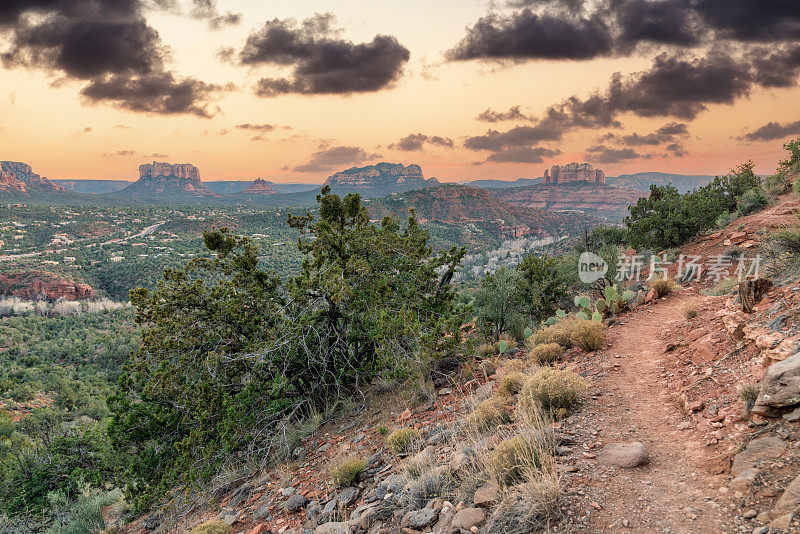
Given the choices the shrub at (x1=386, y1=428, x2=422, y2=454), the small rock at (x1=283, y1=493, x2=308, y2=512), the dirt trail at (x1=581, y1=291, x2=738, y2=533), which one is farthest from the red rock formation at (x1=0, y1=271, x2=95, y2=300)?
the dirt trail at (x1=581, y1=291, x2=738, y2=533)

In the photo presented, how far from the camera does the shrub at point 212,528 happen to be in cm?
454

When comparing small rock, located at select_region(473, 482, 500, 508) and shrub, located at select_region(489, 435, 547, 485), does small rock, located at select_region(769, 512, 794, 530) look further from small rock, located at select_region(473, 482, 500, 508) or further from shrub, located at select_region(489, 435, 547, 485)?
small rock, located at select_region(473, 482, 500, 508)

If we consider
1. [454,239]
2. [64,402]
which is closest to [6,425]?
[64,402]

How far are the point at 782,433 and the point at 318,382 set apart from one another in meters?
7.21

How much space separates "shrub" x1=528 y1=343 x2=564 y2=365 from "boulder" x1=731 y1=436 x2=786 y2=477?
4002 millimetres

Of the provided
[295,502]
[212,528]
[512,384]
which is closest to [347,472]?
[295,502]

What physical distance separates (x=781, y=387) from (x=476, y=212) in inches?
5180

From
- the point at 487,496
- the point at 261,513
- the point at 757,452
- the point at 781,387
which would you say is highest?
the point at 781,387

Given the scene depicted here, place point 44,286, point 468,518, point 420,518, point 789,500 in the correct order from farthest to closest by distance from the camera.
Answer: point 44,286 < point 420,518 < point 468,518 < point 789,500

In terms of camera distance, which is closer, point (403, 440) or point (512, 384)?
point (403, 440)

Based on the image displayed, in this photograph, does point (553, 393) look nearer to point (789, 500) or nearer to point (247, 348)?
point (789, 500)

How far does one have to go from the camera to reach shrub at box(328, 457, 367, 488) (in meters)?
4.85

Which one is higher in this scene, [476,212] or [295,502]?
[476,212]

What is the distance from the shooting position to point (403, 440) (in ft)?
17.3
